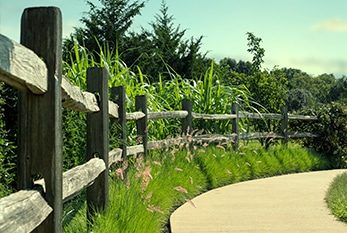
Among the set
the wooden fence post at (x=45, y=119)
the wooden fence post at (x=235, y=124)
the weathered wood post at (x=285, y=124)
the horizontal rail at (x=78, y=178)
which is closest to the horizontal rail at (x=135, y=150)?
the horizontal rail at (x=78, y=178)

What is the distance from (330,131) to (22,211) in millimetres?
16480

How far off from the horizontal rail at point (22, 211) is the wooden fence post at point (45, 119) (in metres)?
0.16

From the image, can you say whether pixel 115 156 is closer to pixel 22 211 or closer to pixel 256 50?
pixel 22 211

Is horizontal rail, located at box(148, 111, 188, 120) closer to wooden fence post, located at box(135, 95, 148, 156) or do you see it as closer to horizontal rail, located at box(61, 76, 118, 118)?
wooden fence post, located at box(135, 95, 148, 156)

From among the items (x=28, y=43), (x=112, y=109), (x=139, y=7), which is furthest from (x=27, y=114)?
(x=139, y=7)

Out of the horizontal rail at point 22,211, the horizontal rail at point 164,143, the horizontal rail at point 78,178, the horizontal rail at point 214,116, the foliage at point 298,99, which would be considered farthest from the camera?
the foliage at point 298,99

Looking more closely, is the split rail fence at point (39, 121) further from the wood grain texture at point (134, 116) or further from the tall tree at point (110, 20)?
the tall tree at point (110, 20)

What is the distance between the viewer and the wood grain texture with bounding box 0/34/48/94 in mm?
2645

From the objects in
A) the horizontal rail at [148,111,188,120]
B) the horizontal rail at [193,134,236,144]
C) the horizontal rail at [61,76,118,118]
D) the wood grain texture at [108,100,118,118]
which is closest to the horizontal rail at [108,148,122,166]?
the wood grain texture at [108,100,118,118]

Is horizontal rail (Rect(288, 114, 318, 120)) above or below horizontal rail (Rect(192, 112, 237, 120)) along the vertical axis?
below

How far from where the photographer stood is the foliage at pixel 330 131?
58.8ft

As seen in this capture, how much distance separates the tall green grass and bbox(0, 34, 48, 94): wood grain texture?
2.08 metres

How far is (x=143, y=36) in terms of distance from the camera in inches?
1532

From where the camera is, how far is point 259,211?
802 centimetres
